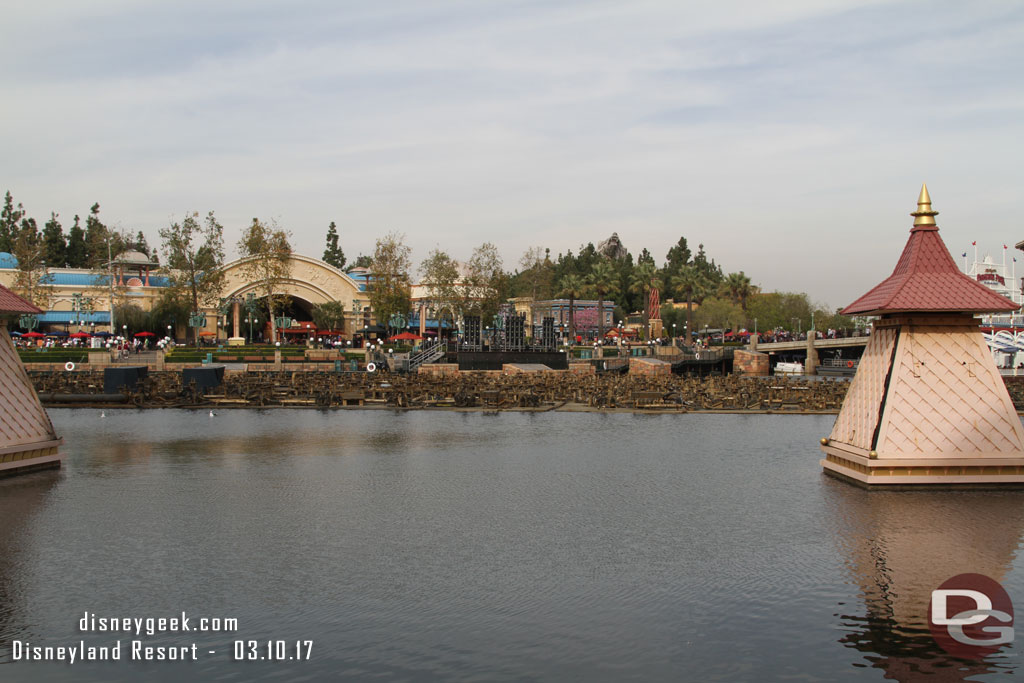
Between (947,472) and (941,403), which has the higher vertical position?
(941,403)

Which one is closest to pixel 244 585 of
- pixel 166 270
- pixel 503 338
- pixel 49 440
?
pixel 49 440

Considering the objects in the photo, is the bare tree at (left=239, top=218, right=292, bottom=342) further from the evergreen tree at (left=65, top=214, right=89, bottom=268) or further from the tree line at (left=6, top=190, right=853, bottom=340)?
the evergreen tree at (left=65, top=214, right=89, bottom=268)

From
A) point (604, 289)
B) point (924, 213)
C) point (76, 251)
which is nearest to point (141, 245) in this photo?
point (76, 251)

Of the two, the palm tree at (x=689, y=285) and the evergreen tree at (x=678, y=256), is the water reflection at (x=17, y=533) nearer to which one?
the palm tree at (x=689, y=285)

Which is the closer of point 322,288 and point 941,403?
point 941,403

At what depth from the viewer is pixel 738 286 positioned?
4998 inches

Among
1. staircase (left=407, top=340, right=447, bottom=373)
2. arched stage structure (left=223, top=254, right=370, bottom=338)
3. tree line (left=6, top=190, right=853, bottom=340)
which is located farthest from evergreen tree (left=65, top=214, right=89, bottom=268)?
staircase (left=407, top=340, right=447, bottom=373)

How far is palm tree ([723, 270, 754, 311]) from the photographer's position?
12638 cm

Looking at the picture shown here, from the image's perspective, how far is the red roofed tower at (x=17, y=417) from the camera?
75.1ft

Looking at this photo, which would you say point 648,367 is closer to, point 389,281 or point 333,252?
point 389,281

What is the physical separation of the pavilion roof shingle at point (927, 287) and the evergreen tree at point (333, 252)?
5482 inches

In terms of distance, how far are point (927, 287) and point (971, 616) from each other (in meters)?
11.0

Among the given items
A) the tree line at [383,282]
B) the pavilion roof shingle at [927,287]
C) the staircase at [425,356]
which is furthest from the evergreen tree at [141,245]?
the pavilion roof shingle at [927,287]

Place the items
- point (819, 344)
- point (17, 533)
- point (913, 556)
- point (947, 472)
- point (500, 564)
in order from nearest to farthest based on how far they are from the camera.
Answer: point (500, 564) → point (913, 556) → point (17, 533) → point (947, 472) → point (819, 344)
